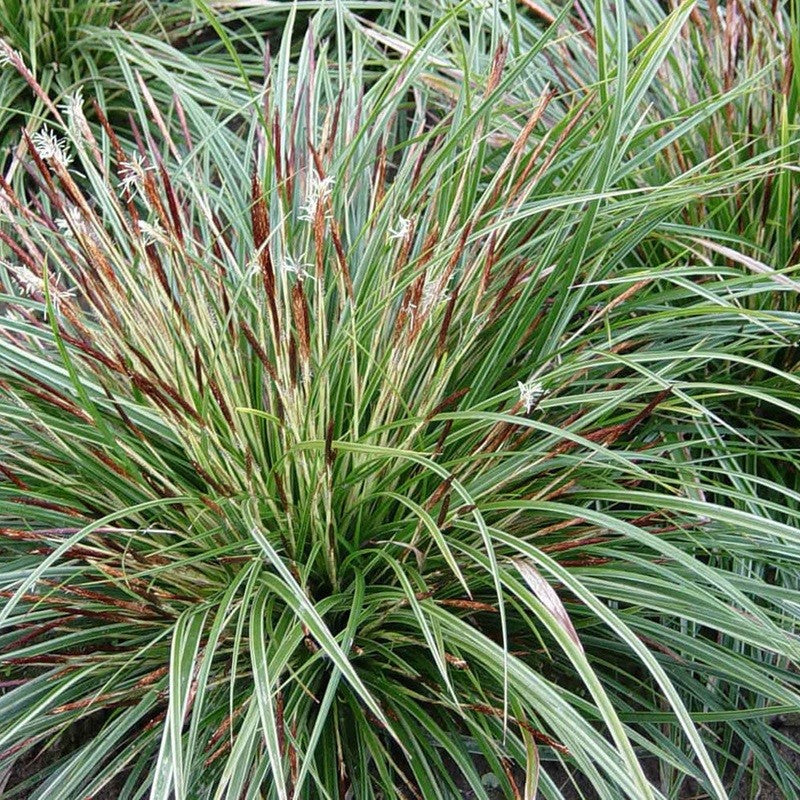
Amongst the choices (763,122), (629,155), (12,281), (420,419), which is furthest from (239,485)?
(763,122)

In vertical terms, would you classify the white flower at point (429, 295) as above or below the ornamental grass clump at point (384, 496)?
above

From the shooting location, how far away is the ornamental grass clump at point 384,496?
152 centimetres

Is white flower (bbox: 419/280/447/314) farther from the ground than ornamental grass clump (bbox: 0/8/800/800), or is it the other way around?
white flower (bbox: 419/280/447/314)

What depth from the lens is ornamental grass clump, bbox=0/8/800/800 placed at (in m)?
1.52

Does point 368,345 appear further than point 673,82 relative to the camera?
No

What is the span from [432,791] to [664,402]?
28.8 inches

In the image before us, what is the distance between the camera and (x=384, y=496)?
5.60ft

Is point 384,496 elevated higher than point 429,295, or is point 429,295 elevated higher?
point 429,295

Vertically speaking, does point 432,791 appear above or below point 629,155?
below

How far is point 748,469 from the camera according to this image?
79.4 inches

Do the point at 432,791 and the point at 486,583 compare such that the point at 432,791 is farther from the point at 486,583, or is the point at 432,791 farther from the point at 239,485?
the point at 239,485

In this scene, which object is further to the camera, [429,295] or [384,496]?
[384,496]

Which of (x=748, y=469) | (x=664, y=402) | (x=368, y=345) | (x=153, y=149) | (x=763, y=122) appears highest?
(x=153, y=149)

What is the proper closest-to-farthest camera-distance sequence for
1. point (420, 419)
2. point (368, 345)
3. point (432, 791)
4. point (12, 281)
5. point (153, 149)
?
point (420, 419) → point (432, 791) → point (368, 345) → point (153, 149) → point (12, 281)
